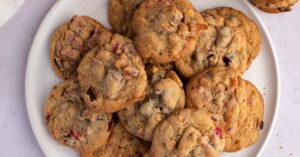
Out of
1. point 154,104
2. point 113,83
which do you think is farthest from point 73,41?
point 154,104

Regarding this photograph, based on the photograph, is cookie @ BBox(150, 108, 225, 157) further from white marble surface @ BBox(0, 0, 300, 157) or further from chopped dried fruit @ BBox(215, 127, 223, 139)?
white marble surface @ BBox(0, 0, 300, 157)

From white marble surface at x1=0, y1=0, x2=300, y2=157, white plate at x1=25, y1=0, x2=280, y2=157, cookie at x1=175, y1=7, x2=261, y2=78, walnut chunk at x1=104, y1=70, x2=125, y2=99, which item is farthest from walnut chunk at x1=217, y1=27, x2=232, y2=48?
walnut chunk at x1=104, y1=70, x2=125, y2=99

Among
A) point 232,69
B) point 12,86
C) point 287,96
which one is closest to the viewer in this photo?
point 232,69

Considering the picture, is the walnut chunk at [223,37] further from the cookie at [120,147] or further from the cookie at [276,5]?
the cookie at [120,147]

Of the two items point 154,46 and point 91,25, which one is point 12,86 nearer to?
point 91,25

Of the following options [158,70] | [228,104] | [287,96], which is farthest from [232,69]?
[287,96]

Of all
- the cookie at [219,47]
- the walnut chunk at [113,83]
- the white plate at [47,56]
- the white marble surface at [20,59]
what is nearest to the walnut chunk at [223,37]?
the cookie at [219,47]
